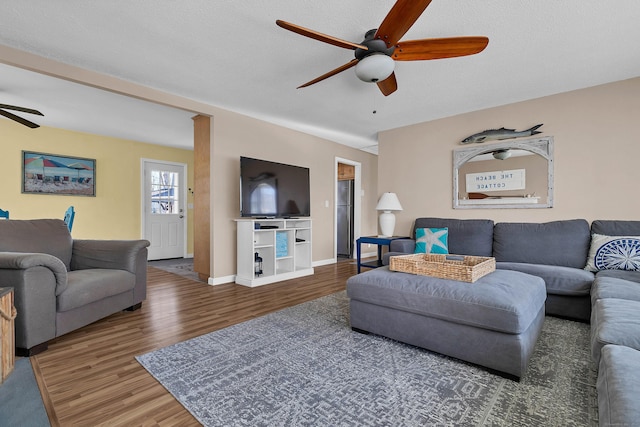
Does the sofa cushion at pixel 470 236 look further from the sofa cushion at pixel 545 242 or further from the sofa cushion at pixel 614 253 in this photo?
the sofa cushion at pixel 614 253

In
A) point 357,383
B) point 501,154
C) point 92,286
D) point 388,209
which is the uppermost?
point 501,154

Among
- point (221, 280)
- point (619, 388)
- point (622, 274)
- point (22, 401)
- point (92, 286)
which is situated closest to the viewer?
point (619, 388)


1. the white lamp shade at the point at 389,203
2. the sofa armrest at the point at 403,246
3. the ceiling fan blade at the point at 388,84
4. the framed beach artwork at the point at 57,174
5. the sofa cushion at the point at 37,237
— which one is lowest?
the sofa armrest at the point at 403,246

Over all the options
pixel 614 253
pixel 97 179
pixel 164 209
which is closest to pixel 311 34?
pixel 614 253

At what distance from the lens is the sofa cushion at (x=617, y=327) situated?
1.26 meters

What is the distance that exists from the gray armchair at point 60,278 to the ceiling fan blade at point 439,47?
8.91 ft

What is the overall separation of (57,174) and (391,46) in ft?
17.7

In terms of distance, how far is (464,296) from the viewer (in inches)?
70.6

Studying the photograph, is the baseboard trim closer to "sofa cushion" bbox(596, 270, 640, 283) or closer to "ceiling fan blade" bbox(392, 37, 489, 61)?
"ceiling fan blade" bbox(392, 37, 489, 61)

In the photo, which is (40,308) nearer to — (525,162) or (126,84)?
(126,84)

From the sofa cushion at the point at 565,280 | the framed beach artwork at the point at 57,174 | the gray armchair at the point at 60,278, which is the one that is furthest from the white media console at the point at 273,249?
the framed beach artwork at the point at 57,174

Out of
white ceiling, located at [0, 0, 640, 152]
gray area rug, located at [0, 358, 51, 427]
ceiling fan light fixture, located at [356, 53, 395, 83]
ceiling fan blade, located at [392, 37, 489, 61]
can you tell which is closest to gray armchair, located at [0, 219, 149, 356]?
gray area rug, located at [0, 358, 51, 427]

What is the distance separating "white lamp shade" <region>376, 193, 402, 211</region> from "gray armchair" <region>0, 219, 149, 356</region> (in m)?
2.98

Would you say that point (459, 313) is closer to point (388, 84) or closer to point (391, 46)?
point (391, 46)
